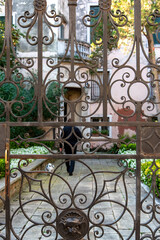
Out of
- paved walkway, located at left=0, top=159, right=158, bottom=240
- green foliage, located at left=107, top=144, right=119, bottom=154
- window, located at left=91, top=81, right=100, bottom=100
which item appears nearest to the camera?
paved walkway, located at left=0, top=159, right=158, bottom=240

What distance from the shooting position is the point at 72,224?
2969 mm

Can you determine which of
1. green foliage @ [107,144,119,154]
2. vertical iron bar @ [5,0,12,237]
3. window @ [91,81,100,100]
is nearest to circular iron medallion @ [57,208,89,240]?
vertical iron bar @ [5,0,12,237]

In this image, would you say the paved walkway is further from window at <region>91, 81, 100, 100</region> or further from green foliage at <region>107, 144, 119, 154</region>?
window at <region>91, 81, 100, 100</region>

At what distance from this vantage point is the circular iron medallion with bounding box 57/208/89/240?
117 inches

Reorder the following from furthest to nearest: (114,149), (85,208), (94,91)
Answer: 1. (94,91)
2. (114,149)
3. (85,208)

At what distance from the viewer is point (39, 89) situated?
299 centimetres

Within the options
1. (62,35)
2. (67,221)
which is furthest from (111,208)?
(62,35)

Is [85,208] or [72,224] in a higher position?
[85,208]

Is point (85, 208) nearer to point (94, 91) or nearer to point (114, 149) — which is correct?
point (114, 149)

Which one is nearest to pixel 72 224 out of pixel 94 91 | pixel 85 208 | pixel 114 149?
pixel 85 208

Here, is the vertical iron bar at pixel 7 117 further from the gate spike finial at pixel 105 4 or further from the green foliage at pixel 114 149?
the green foliage at pixel 114 149

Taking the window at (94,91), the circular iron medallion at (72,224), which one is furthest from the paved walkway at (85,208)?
the window at (94,91)

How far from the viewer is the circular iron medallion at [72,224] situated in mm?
2975

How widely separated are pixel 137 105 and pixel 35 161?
675 centimetres
